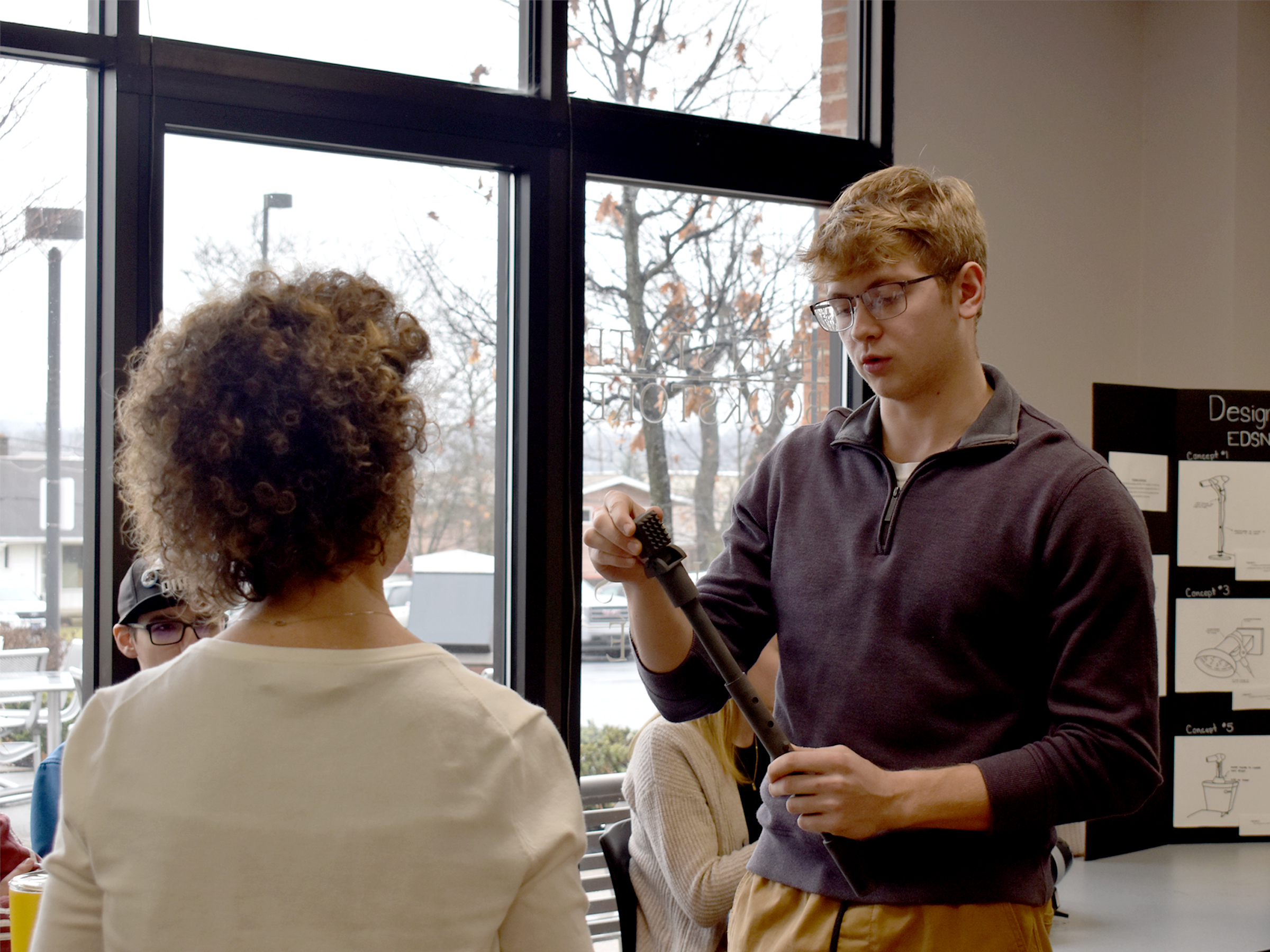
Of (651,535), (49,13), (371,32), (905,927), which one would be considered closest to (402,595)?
(371,32)

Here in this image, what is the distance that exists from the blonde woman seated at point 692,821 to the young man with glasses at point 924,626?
671 mm

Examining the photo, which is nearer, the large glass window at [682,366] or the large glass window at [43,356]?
the large glass window at [43,356]

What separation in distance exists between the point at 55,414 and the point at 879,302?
69.1 inches

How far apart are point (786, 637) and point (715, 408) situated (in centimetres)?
161

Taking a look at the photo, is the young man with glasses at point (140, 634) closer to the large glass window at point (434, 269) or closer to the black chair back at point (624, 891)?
the large glass window at point (434, 269)

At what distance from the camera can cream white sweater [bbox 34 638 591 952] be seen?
0.77 meters

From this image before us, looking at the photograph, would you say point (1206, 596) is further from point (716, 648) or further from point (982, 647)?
point (716, 648)

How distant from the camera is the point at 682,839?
2135mm

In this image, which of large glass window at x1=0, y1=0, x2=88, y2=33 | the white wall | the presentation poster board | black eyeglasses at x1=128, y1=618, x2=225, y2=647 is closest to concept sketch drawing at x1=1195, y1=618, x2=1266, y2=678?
the presentation poster board

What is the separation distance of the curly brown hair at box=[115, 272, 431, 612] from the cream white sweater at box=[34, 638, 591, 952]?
75 millimetres

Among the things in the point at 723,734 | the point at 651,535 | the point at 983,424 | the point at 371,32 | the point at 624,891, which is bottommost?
the point at 624,891

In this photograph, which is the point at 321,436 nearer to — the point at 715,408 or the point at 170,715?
the point at 170,715

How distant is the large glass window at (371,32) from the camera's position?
240cm

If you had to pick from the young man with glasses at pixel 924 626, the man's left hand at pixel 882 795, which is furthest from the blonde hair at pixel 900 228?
the man's left hand at pixel 882 795
